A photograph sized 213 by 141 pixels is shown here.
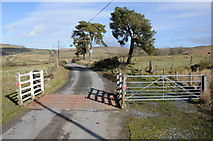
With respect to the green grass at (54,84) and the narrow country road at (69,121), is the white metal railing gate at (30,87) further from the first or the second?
the green grass at (54,84)

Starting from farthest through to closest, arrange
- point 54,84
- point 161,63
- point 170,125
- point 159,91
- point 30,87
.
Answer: point 161,63, point 54,84, point 159,91, point 30,87, point 170,125

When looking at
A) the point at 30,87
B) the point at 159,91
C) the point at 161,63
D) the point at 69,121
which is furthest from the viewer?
the point at 161,63

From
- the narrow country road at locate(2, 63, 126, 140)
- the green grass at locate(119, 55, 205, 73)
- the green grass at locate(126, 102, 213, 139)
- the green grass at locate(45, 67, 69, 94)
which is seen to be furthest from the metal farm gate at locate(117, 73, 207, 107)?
the green grass at locate(119, 55, 205, 73)

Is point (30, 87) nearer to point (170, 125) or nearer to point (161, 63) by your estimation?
point (170, 125)

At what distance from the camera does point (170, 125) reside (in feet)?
20.8

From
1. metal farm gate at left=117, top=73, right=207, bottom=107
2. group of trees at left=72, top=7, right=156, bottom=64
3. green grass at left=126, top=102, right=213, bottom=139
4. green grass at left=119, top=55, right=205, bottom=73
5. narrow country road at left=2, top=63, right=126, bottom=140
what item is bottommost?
green grass at left=126, top=102, right=213, bottom=139

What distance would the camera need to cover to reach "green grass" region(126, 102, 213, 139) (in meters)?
5.51

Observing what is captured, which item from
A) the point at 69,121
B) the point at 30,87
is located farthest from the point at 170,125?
the point at 30,87

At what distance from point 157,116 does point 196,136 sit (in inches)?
78.8

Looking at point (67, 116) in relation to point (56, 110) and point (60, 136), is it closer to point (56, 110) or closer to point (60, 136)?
point (56, 110)

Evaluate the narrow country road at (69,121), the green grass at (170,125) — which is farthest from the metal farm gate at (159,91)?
the green grass at (170,125)

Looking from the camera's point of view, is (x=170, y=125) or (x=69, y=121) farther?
(x=69, y=121)

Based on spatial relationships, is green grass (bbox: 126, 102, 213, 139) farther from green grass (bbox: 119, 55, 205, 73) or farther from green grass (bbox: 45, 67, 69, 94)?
green grass (bbox: 119, 55, 205, 73)

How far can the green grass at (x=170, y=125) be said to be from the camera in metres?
5.51
